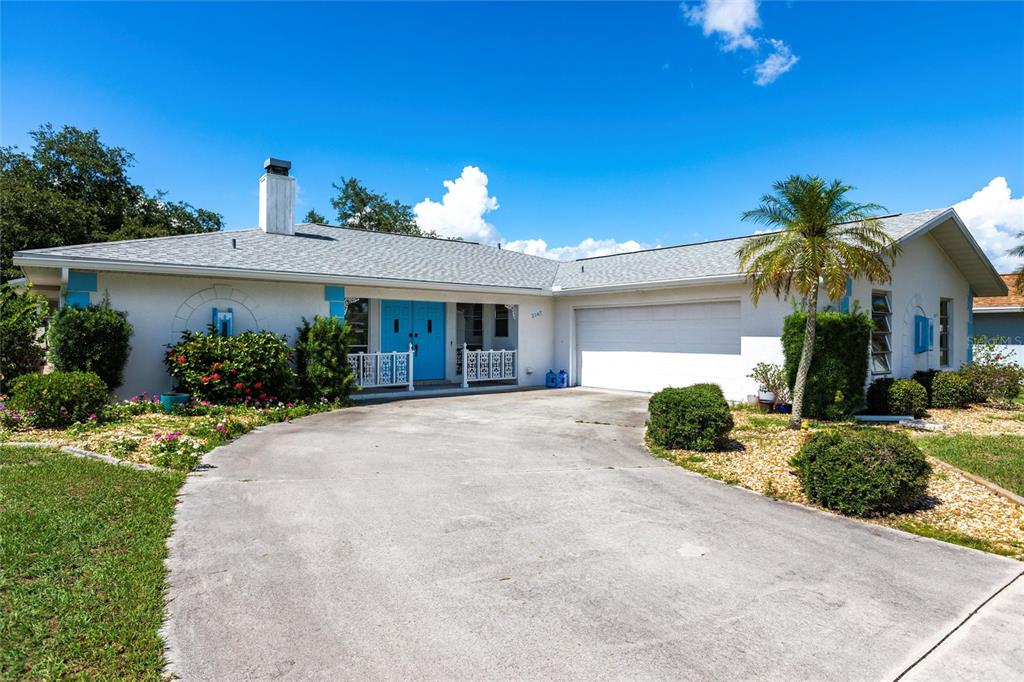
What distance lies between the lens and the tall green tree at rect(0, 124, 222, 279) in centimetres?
2352

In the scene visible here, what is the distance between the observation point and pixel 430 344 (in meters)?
16.4

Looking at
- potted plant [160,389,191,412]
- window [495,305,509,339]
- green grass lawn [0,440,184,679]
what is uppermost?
window [495,305,509,339]

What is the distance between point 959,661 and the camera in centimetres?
289

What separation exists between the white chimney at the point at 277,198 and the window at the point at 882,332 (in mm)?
15137

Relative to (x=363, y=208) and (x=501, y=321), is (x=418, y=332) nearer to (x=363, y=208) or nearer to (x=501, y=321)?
(x=501, y=321)

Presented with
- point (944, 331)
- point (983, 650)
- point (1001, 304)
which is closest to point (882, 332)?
point (944, 331)

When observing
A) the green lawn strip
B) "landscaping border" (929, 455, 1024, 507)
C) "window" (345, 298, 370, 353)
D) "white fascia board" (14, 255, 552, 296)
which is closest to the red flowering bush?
"white fascia board" (14, 255, 552, 296)

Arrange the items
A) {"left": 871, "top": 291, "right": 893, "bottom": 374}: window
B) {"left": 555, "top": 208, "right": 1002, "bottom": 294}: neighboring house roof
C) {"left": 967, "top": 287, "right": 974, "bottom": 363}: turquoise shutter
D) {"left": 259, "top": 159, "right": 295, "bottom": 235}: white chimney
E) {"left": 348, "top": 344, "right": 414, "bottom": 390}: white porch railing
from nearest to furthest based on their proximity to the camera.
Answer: {"left": 871, "top": 291, "right": 893, "bottom": 374}: window < {"left": 555, "top": 208, "right": 1002, "bottom": 294}: neighboring house roof < {"left": 348, "top": 344, "right": 414, "bottom": 390}: white porch railing < {"left": 259, "top": 159, "right": 295, "bottom": 235}: white chimney < {"left": 967, "top": 287, "right": 974, "bottom": 363}: turquoise shutter

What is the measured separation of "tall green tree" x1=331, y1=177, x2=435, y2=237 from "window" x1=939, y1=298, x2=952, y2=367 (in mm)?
32241

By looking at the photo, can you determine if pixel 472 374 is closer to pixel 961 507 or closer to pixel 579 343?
pixel 579 343

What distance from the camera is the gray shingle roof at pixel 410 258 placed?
36.9ft

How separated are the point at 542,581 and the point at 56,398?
823 cm

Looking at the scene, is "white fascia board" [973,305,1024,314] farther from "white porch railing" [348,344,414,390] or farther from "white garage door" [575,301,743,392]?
"white porch railing" [348,344,414,390]

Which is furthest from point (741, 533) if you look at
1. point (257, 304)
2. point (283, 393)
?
point (257, 304)
